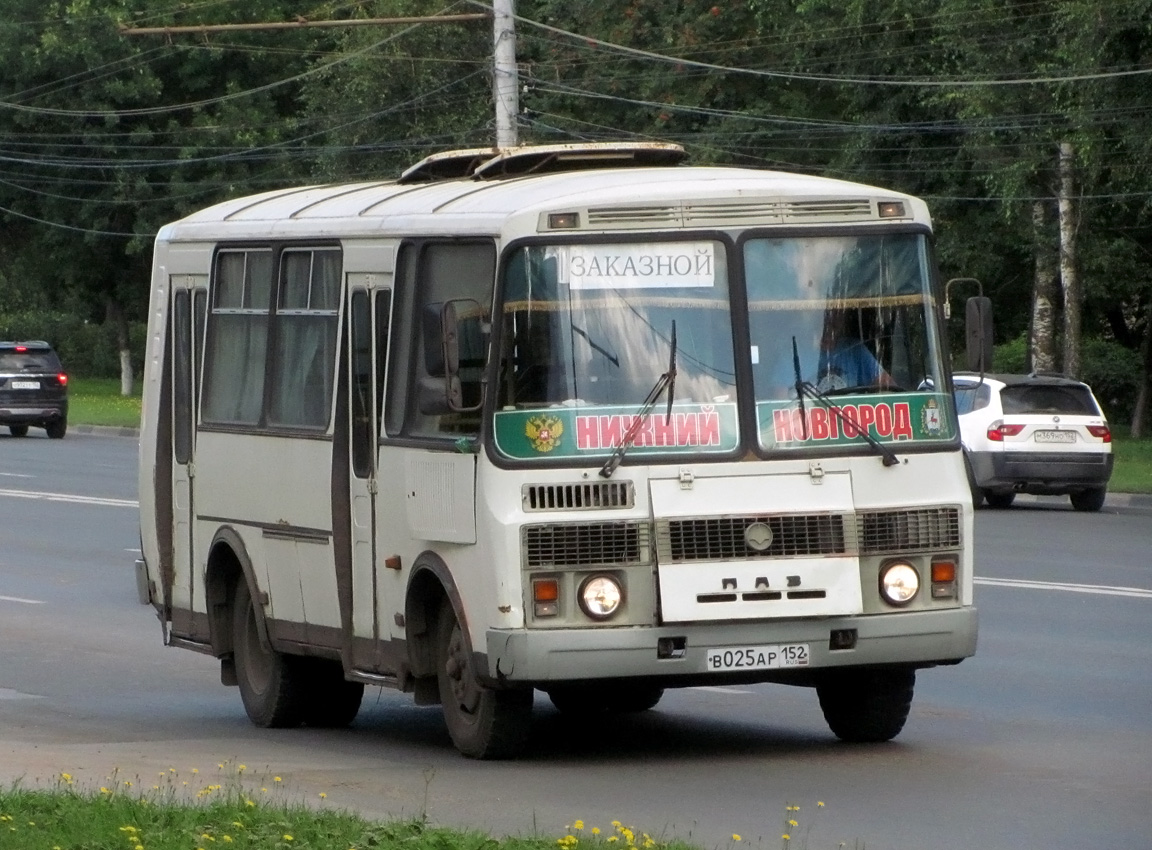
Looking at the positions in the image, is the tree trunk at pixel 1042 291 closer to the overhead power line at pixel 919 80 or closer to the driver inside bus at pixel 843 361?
the overhead power line at pixel 919 80

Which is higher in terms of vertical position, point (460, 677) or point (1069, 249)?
point (1069, 249)

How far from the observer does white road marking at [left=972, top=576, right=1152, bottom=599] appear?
1714 centimetres

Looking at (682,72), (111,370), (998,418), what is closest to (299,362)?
(998,418)

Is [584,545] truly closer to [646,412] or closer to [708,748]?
[646,412]

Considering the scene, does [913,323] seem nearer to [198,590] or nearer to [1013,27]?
[198,590]

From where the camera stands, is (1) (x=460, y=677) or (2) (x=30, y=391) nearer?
(1) (x=460, y=677)

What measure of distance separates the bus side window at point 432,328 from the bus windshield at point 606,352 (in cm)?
17

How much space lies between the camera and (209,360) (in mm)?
12359

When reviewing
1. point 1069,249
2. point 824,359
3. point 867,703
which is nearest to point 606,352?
point 824,359

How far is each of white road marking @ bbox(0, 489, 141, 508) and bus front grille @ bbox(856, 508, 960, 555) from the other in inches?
697

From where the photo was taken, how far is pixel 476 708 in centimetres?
986

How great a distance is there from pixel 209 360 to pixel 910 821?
5.40 m

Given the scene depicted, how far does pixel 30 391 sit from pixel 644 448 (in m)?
36.1

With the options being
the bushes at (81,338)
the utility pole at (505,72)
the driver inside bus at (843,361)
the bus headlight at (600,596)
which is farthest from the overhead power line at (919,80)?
the bushes at (81,338)
